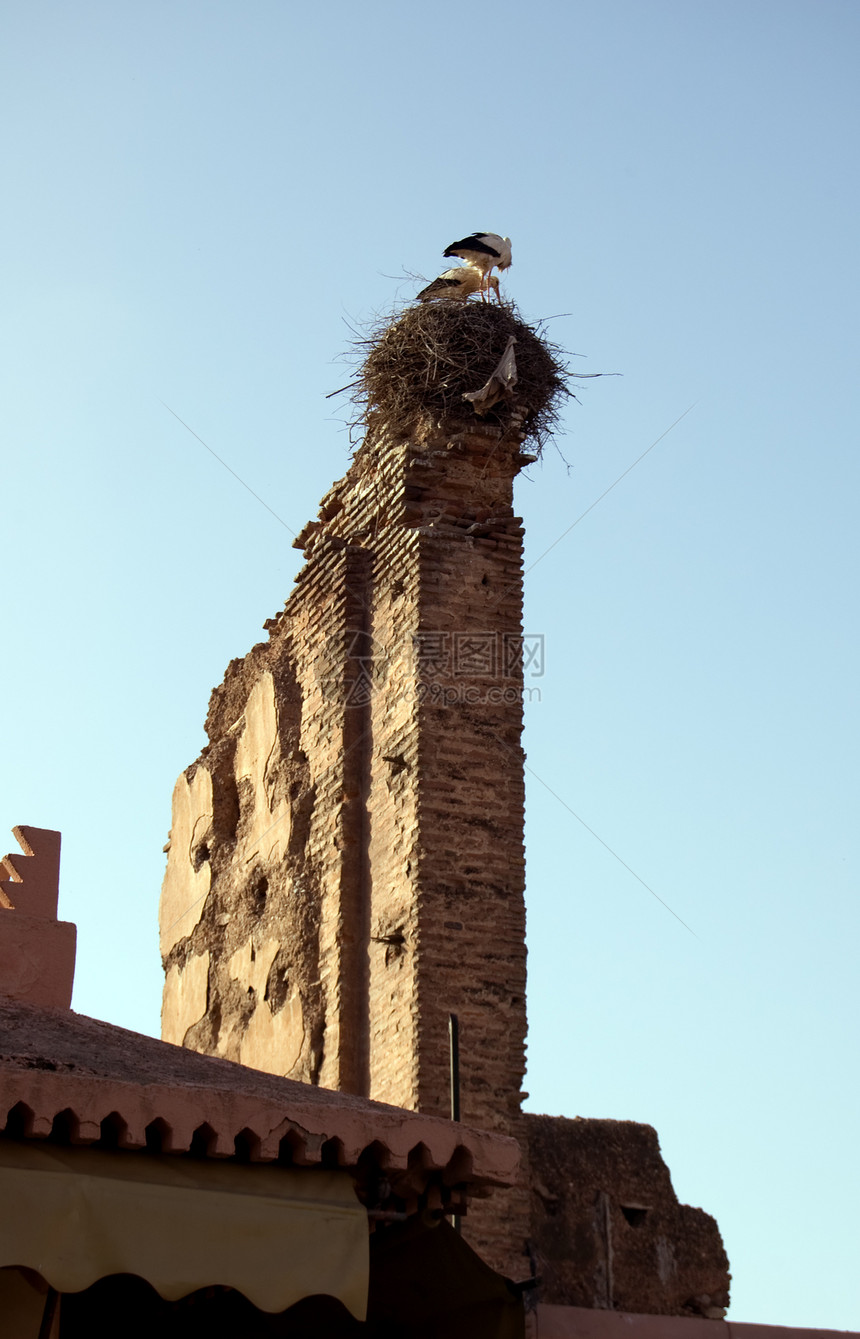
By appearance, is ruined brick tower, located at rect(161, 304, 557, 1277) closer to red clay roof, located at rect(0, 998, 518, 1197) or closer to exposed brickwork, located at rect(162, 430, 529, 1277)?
exposed brickwork, located at rect(162, 430, 529, 1277)

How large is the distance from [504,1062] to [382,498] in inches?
126

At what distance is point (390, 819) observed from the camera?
8.59 m

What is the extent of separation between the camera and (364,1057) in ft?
27.5

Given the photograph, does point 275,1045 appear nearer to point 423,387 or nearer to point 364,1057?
point 364,1057

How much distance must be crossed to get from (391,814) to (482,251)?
504 cm

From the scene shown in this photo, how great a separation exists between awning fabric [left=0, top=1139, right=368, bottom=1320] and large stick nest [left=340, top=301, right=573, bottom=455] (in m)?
5.44

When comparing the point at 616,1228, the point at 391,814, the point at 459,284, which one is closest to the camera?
the point at 616,1228

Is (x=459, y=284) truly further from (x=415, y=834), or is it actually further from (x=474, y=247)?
(x=415, y=834)

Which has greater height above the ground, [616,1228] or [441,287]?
[441,287]

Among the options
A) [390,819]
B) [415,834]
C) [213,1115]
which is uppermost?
[390,819]

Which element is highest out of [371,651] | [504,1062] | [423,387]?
[423,387]

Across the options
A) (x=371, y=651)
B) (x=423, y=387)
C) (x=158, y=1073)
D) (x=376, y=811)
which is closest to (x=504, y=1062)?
(x=376, y=811)

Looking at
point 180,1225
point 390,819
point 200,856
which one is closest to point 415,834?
point 390,819

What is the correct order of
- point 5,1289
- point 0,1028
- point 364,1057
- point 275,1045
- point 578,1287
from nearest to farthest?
1. point 5,1289
2. point 0,1028
3. point 578,1287
4. point 364,1057
5. point 275,1045
